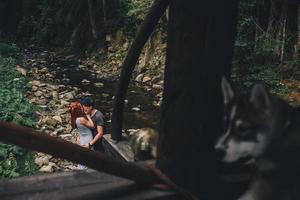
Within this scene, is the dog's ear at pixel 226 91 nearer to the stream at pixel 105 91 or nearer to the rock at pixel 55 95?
the stream at pixel 105 91

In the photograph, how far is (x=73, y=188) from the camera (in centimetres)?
221

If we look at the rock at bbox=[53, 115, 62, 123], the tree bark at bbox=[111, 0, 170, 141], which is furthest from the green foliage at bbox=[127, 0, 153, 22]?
the tree bark at bbox=[111, 0, 170, 141]

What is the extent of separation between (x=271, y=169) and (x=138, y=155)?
0.96 meters

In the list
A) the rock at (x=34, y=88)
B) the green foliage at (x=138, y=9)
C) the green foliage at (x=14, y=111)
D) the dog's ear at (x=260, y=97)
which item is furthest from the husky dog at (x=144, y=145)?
the green foliage at (x=138, y=9)

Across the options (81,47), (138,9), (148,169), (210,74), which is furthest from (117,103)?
(81,47)

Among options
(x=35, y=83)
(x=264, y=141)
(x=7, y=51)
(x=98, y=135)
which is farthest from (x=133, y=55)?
(x=7, y=51)

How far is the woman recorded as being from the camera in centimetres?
711

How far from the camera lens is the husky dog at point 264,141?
1925 mm

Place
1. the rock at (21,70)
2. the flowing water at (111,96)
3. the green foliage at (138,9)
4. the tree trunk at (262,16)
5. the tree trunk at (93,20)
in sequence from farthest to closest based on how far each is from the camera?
the tree trunk at (93,20), the green foliage at (138,9), the rock at (21,70), the tree trunk at (262,16), the flowing water at (111,96)

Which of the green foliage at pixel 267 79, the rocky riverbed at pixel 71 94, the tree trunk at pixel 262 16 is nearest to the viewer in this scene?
the rocky riverbed at pixel 71 94

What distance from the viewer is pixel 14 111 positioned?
10.6 meters

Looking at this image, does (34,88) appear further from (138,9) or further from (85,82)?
(138,9)

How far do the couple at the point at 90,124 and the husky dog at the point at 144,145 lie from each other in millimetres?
4307

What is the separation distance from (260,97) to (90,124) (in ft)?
17.4
